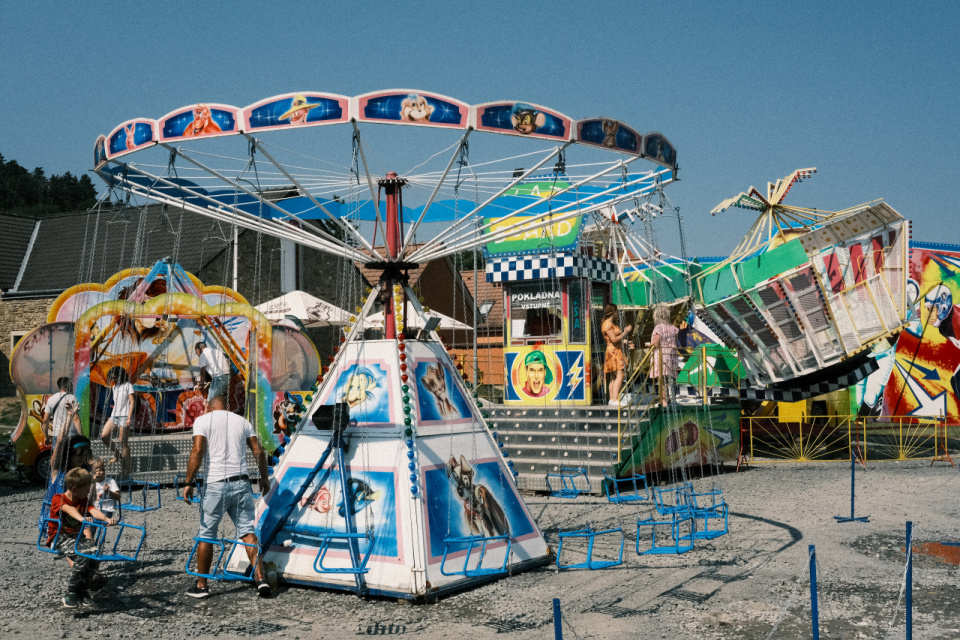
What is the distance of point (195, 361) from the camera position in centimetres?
1633

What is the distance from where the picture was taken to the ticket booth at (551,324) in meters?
14.0

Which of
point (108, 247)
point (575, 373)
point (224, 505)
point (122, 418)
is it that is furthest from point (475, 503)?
point (108, 247)

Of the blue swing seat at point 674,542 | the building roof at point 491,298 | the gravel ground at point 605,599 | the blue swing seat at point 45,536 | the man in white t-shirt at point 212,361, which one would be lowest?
the gravel ground at point 605,599

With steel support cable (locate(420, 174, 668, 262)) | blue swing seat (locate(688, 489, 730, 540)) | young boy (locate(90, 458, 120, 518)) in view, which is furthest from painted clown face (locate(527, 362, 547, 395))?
young boy (locate(90, 458, 120, 518))

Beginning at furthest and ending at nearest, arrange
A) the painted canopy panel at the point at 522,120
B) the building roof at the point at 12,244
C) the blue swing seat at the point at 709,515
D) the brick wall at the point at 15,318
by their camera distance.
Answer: the building roof at the point at 12,244 → the brick wall at the point at 15,318 → the blue swing seat at the point at 709,515 → the painted canopy panel at the point at 522,120

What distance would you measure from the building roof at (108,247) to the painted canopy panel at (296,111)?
18955mm

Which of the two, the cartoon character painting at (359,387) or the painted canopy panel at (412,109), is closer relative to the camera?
the painted canopy panel at (412,109)

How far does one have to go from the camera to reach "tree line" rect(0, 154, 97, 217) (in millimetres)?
50594

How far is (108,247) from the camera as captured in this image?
26656 mm

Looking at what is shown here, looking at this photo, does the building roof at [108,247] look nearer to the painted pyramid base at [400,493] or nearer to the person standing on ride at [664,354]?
the person standing on ride at [664,354]

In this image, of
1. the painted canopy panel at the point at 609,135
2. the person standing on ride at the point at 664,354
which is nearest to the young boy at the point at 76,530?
the painted canopy panel at the point at 609,135

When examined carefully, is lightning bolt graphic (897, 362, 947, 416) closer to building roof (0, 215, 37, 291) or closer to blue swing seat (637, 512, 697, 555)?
blue swing seat (637, 512, 697, 555)

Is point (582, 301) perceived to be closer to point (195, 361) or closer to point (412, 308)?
point (412, 308)

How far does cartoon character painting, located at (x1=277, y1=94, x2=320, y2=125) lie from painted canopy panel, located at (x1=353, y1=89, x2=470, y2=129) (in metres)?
0.36
